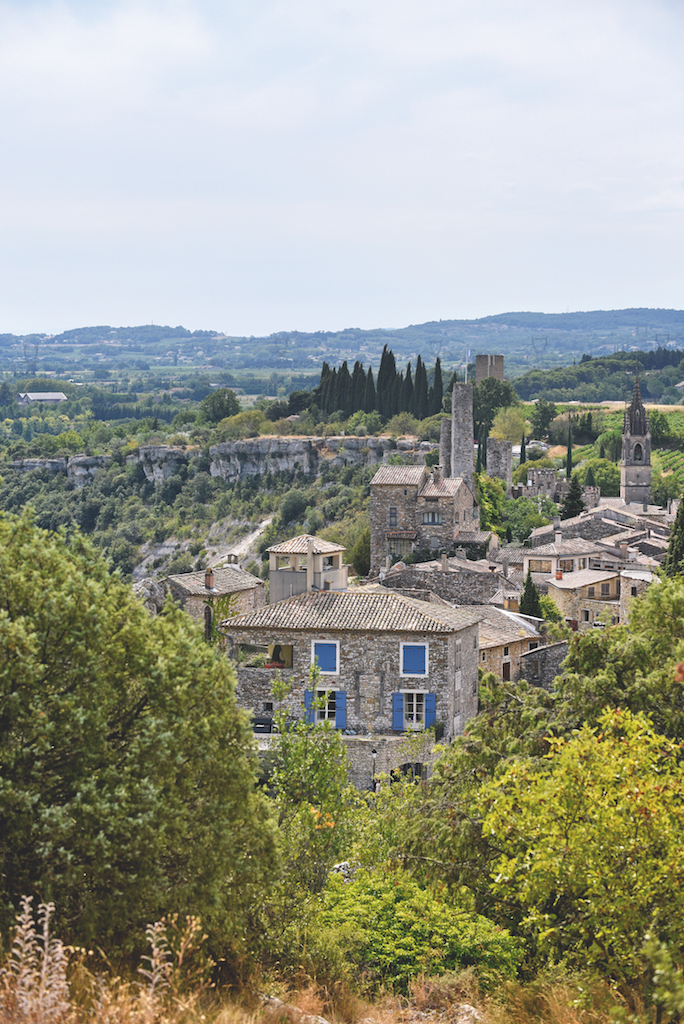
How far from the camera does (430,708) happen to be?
26.4 meters

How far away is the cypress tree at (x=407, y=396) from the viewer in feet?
288

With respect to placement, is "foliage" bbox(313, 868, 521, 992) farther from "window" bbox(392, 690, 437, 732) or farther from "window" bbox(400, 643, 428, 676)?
"window" bbox(400, 643, 428, 676)

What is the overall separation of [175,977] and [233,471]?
86.9 meters

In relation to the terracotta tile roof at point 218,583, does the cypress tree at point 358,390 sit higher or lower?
higher

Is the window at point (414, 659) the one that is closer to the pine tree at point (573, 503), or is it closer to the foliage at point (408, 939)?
the foliage at point (408, 939)

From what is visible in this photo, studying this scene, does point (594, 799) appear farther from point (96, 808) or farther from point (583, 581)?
point (583, 581)

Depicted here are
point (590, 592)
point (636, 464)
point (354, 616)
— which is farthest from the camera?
point (636, 464)

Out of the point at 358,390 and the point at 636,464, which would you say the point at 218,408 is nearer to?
the point at 358,390

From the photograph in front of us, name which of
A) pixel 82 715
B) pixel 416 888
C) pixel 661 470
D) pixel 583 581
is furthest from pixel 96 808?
pixel 661 470

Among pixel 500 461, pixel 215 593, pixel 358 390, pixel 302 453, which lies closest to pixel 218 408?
pixel 358 390

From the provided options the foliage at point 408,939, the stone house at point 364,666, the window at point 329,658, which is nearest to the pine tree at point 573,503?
the stone house at point 364,666

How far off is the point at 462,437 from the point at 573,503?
23.1 ft

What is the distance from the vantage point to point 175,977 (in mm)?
9656

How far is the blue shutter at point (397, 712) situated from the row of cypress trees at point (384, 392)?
61577 mm
